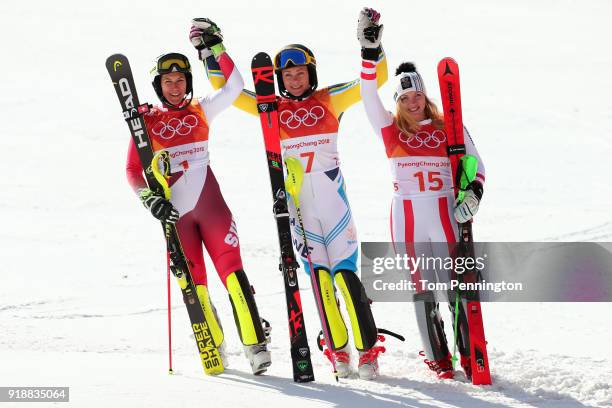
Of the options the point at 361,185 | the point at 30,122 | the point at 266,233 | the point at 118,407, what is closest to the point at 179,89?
the point at 118,407

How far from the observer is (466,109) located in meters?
16.8

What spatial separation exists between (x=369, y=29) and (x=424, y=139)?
73 centimetres

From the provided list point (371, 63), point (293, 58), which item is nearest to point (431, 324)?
point (371, 63)

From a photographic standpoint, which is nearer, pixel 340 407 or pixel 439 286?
pixel 340 407

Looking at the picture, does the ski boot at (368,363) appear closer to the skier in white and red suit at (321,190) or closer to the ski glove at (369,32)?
the skier in white and red suit at (321,190)

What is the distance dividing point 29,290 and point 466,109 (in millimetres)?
10439

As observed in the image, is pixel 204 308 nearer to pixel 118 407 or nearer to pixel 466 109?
pixel 118 407

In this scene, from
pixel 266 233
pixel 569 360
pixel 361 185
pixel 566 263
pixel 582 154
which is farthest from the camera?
pixel 582 154

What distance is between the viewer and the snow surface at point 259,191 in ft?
16.6

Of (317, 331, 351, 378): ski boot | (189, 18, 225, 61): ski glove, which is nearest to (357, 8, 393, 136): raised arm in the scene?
(189, 18, 225, 61): ski glove

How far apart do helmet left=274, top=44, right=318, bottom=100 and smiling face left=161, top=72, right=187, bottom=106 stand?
1.94 feet

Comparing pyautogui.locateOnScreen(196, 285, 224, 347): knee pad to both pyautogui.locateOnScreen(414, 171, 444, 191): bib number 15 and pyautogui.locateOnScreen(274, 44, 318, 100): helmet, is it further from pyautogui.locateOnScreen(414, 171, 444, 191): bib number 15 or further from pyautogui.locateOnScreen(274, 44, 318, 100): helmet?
pyautogui.locateOnScreen(414, 171, 444, 191): bib number 15

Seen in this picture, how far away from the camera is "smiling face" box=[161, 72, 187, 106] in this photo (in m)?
5.25

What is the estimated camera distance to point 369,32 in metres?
5.01
